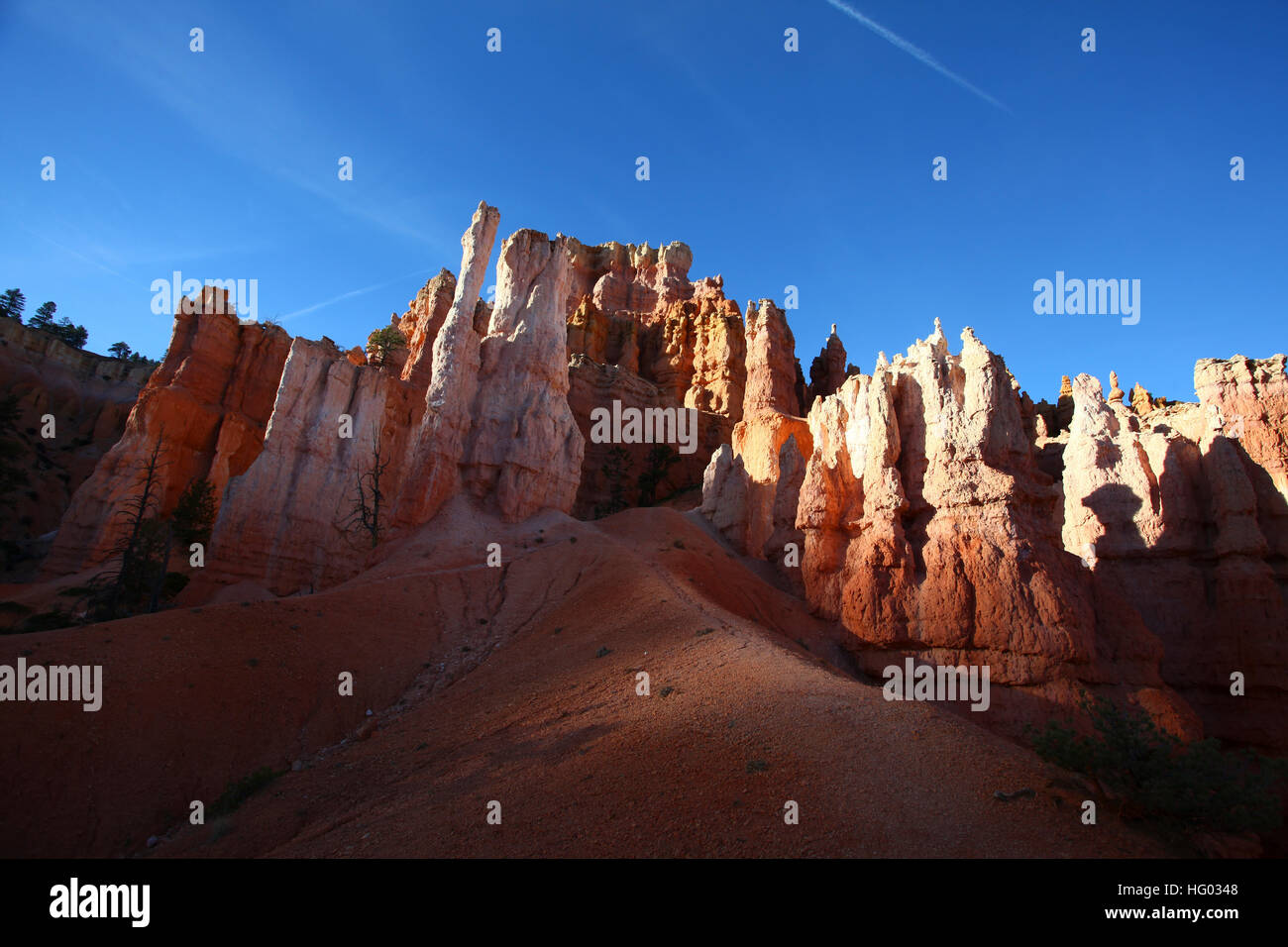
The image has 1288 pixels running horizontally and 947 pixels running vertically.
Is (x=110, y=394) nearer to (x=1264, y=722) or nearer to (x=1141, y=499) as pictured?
(x=1141, y=499)

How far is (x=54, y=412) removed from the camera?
1966 inches

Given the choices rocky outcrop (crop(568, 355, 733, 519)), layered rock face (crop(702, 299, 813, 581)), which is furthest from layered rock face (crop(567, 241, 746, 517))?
layered rock face (crop(702, 299, 813, 581))

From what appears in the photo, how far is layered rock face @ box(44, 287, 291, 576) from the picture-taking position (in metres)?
33.8

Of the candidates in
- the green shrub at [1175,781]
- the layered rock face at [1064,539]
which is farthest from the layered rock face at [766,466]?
the green shrub at [1175,781]

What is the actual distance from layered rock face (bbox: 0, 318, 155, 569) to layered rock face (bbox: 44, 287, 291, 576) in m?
8.78

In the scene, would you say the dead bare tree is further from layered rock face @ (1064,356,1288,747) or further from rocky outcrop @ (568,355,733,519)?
layered rock face @ (1064,356,1288,747)

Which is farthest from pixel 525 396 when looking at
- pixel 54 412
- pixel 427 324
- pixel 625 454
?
pixel 54 412

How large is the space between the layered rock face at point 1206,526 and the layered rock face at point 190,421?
43.9 meters

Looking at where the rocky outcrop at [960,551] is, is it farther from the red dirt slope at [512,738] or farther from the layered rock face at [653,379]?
the layered rock face at [653,379]

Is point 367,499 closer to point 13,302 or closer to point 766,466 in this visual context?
point 766,466

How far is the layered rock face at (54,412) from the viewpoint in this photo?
139 feet

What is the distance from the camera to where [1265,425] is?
912 inches
